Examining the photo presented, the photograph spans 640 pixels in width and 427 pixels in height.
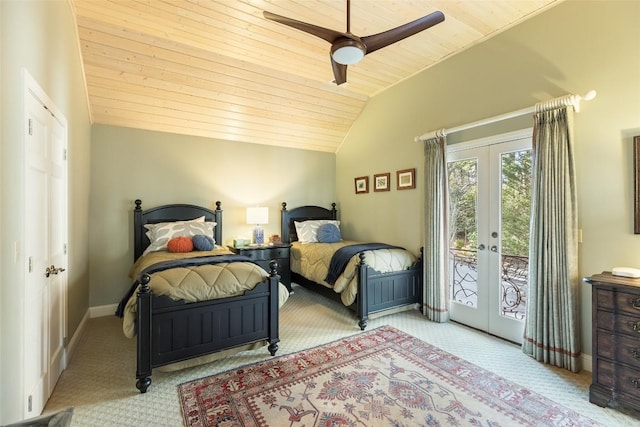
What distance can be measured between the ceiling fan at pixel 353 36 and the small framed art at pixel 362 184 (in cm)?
287

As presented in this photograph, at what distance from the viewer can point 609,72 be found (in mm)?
2457

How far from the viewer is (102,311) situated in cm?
394

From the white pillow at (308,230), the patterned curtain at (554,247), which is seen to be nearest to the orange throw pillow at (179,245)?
the white pillow at (308,230)

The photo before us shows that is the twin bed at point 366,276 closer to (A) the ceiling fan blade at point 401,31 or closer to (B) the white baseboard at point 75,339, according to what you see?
(A) the ceiling fan blade at point 401,31

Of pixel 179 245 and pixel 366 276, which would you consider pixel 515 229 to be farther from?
pixel 179 245

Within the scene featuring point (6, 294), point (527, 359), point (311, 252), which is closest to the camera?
point (6, 294)

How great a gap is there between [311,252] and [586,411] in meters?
3.22

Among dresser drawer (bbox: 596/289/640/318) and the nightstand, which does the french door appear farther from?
the nightstand

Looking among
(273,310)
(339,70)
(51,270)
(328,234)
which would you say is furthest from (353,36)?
(328,234)

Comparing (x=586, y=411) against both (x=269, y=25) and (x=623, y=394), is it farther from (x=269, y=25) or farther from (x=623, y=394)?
→ (x=269, y=25)

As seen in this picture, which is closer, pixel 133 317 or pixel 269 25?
pixel 133 317

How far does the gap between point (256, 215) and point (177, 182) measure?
1.25 metres

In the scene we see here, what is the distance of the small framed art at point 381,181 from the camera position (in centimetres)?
461

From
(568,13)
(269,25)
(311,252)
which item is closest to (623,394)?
(568,13)
